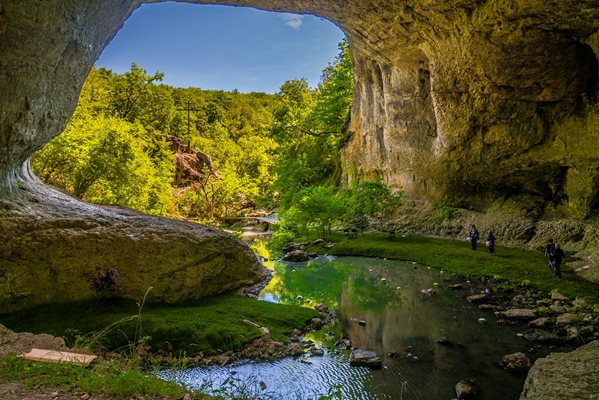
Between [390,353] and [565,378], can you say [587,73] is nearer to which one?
[390,353]

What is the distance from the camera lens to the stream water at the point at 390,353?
7.49 m

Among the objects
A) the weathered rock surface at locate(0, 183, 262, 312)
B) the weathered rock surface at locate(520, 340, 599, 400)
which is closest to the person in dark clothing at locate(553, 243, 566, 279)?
the weathered rock surface at locate(520, 340, 599, 400)

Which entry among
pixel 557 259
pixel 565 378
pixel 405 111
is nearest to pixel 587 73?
pixel 557 259

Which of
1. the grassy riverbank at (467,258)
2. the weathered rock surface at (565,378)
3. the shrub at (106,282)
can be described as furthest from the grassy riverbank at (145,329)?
the grassy riverbank at (467,258)

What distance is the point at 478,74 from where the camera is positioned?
1922 centimetres

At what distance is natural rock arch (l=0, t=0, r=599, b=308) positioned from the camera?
9.88 metres

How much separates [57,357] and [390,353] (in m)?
6.84

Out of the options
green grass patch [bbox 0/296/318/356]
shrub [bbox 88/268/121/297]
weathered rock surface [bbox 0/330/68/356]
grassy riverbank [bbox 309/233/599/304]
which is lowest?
green grass patch [bbox 0/296/318/356]

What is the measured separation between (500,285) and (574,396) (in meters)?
10.7

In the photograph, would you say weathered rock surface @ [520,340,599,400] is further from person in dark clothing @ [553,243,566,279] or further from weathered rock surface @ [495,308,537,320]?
person in dark clothing @ [553,243,566,279]

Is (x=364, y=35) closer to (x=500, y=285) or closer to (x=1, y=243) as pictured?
(x=500, y=285)

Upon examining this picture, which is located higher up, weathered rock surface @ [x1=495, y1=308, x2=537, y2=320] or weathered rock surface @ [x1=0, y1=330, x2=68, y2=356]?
weathered rock surface @ [x1=495, y1=308, x2=537, y2=320]

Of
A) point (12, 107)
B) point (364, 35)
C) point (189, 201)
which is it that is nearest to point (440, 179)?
point (364, 35)

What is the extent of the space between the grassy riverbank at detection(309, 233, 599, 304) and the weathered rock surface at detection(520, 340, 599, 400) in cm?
688
